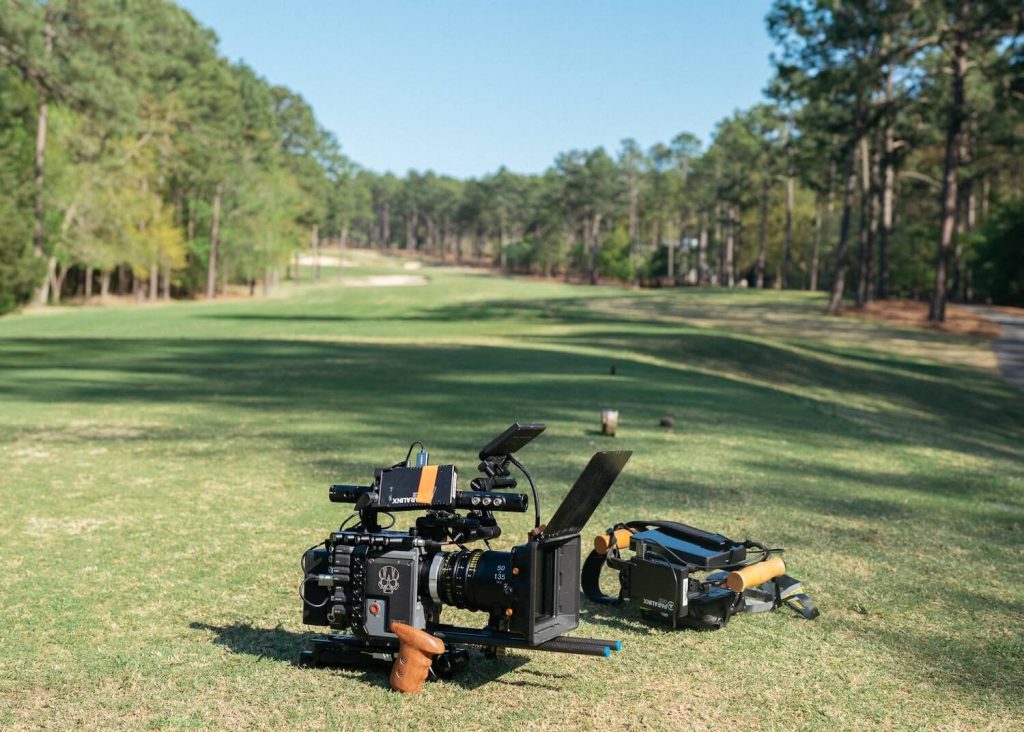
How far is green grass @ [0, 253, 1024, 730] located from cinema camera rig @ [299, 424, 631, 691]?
1.17ft

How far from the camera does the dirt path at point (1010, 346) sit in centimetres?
3312

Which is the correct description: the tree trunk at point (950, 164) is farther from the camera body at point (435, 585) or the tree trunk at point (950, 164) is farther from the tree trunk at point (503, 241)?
the tree trunk at point (503, 241)

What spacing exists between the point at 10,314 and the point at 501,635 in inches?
2130

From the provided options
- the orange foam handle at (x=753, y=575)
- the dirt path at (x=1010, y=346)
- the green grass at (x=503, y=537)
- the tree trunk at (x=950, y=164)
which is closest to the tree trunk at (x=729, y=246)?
the dirt path at (x=1010, y=346)

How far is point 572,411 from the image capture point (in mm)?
16984

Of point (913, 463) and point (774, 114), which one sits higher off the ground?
point (774, 114)

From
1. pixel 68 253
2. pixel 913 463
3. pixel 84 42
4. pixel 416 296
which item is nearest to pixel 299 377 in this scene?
pixel 913 463

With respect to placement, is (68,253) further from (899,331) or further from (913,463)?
(913,463)

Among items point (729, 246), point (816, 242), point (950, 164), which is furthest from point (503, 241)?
point (950, 164)

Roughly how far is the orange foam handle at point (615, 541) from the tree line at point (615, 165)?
127ft

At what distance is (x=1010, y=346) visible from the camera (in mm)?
41250

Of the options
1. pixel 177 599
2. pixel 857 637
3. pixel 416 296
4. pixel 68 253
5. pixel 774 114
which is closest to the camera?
pixel 857 637

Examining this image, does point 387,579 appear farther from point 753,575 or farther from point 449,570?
point 753,575

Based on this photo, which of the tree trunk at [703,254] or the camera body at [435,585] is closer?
the camera body at [435,585]
